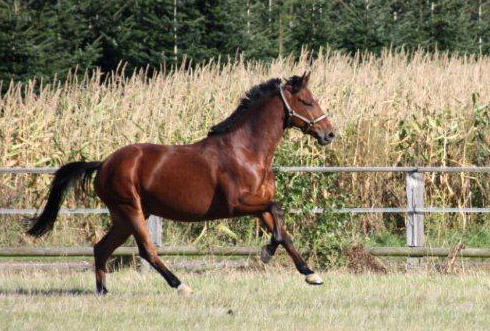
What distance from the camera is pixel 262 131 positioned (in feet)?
33.9

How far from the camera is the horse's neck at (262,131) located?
405 inches

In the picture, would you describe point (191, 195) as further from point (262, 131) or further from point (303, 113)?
point (303, 113)

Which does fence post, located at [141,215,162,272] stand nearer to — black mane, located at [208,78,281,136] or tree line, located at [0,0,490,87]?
black mane, located at [208,78,281,136]

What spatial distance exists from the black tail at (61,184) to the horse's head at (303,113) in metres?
1.81

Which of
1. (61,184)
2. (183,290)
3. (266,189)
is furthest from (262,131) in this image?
(61,184)

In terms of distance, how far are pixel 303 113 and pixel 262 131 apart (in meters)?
0.42

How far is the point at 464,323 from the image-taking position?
8.46 m

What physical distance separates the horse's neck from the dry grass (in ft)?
9.08

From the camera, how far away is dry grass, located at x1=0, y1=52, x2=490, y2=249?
1408 cm

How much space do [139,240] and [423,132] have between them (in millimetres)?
5526

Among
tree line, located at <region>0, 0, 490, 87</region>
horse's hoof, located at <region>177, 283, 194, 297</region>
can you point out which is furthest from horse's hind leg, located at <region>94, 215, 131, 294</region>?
tree line, located at <region>0, 0, 490, 87</region>

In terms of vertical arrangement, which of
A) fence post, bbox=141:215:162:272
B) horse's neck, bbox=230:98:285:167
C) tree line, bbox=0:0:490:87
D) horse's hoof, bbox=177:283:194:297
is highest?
tree line, bbox=0:0:490:87

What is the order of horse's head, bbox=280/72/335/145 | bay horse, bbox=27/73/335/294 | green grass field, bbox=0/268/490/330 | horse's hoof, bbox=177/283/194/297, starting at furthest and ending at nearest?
horse's head, bbox=280/72/335/145
bay horse, bbox=27/73/335/294
horse's hoof, bbox=177/283/194/297
green grass field, bbox=0/268/490/330

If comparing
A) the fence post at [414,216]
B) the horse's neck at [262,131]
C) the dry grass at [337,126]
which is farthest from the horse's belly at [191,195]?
the fence post at [414,216]
